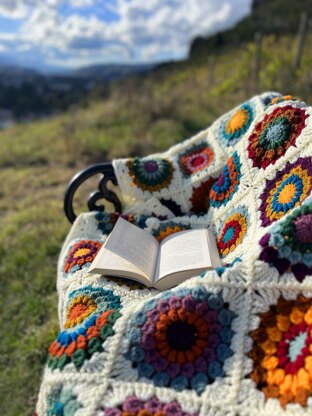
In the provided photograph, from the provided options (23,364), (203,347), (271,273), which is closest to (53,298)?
(23,364)

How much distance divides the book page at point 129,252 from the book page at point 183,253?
0.15ft

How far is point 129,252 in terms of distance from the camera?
1.68 metres

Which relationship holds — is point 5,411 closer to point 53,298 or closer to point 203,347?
point 53,298

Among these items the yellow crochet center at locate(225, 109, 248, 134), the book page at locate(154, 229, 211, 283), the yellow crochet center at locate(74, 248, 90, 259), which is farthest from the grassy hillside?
the yellow crochet center at locate(225, 109, 248, 134)

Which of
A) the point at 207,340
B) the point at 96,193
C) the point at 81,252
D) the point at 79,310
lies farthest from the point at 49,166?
the point at 207,340

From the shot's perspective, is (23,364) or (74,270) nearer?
(74,270)

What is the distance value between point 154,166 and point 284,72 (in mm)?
4814

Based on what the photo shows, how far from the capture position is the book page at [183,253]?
4.99ft

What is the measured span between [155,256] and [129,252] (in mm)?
142

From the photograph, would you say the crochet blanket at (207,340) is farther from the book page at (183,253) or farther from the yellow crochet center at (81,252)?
the yellow crochet center at (81,252)

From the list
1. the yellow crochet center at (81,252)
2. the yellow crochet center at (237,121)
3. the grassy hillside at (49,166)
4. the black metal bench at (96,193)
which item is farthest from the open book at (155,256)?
the grassy hillside at (49,166)

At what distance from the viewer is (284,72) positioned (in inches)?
237

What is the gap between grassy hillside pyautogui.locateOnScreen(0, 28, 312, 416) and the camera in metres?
2.13

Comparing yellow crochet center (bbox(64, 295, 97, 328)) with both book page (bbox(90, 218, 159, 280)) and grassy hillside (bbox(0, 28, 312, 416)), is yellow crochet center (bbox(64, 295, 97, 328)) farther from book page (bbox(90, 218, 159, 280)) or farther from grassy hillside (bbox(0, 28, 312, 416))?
grassy hillside (bbox(0, 28, 312, 416))
